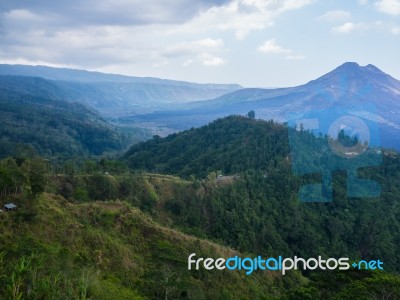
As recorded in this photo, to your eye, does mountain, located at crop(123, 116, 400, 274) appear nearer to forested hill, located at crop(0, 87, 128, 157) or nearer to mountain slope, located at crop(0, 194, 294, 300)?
mountain slope, located at crop(0, 194, 294, 300)

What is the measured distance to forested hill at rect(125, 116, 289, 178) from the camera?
143 ft

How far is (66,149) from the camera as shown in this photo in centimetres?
8800

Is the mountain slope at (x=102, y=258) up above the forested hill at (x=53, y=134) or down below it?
above

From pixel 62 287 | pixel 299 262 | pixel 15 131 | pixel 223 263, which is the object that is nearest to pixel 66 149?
pixel 15 131

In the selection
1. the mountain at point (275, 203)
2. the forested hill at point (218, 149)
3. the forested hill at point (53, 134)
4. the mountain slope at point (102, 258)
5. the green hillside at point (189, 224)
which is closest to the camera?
the mountain slope at point (102, 258)

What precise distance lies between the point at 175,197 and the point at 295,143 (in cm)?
2309

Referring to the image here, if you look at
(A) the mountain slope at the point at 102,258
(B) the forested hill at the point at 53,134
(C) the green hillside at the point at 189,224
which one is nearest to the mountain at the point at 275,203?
(C) the green hillside at the point at 189,224

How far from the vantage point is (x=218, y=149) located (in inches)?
1927

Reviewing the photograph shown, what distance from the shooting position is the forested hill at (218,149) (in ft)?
143

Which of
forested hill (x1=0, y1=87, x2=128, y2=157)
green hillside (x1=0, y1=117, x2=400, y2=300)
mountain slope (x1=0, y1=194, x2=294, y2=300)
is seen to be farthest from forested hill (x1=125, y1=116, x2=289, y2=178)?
forested hill (x1=0, y1=87, x2=128, y2=157)

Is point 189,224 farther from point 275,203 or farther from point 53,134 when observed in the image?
point 53,134

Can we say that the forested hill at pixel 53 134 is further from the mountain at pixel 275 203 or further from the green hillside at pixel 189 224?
the mountain at pixel 275 203

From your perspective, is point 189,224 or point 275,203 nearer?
point 189,224

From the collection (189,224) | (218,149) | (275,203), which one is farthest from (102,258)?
(218,149)
